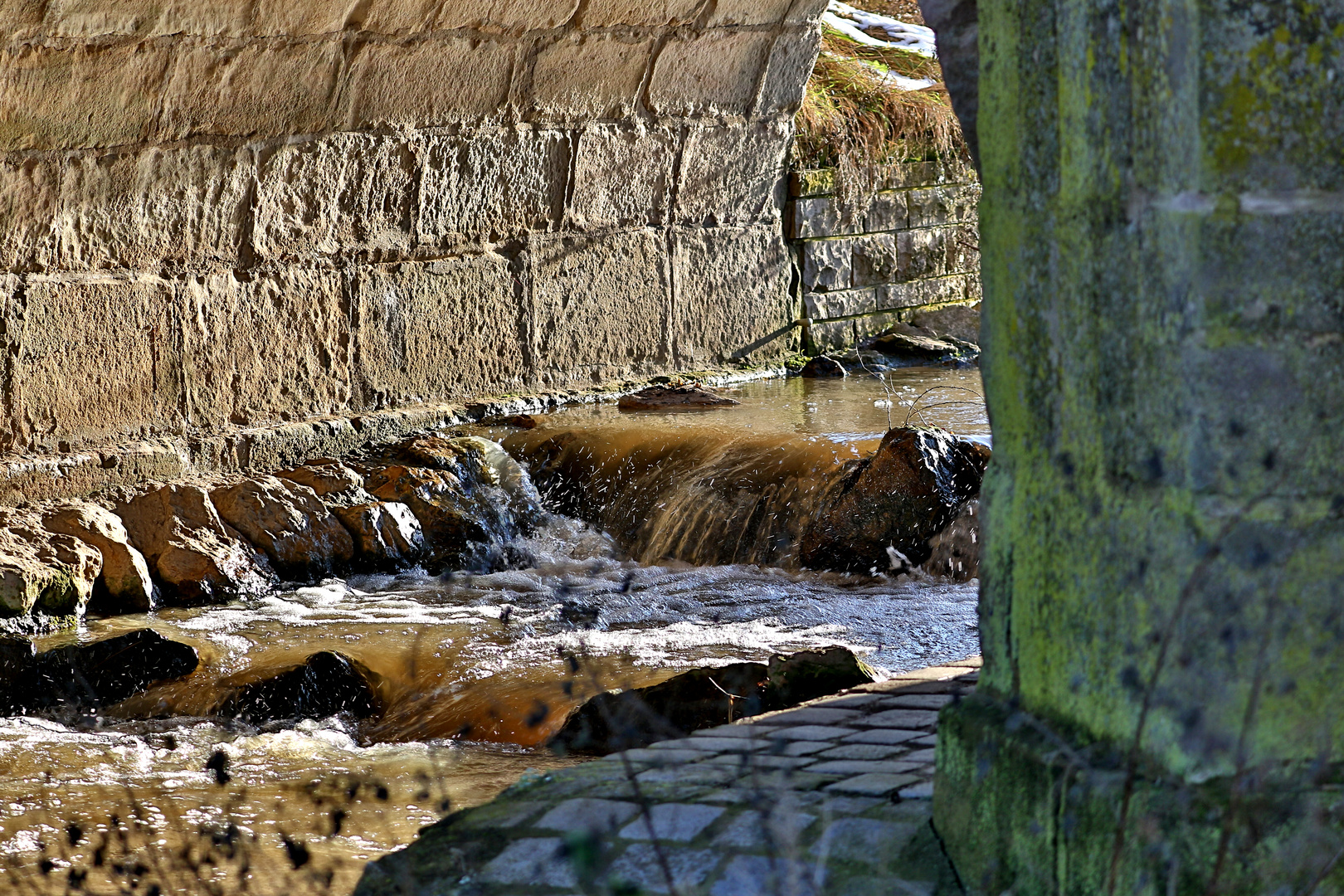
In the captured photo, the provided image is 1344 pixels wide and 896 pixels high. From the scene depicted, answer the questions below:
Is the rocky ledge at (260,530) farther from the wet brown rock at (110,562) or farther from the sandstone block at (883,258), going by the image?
the sandstone block at (883,258)

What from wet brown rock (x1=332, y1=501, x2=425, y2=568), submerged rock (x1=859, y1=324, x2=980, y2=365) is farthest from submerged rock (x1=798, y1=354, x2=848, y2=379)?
wet brown rock (x1=332, y1=501, x2=425, y2=568)

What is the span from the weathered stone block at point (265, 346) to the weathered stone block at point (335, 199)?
0.46ft

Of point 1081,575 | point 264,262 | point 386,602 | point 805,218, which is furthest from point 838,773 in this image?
point 805,218

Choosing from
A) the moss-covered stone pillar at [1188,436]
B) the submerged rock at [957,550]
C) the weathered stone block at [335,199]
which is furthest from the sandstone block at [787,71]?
the moss-covered stone pillar at [1188,436]

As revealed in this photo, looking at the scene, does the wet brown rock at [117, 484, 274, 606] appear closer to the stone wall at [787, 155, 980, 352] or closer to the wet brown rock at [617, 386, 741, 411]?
the wet brown rock at [617, 386, 741, 411]

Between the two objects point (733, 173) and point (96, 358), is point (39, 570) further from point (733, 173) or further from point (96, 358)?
point (733, 173)

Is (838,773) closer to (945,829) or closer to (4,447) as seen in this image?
(945,829)

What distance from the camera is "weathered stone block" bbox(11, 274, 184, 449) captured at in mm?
5320

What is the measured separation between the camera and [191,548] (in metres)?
5.40

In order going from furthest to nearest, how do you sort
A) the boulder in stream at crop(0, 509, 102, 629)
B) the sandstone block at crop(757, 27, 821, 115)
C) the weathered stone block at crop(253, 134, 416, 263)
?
the sandstone block at crop(757, 27, 821, 115), the weathered stone block at crop(253, 134, 416, 263), the boulder in stream at crop(0, 509, 102, 629)

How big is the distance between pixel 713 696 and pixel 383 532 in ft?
7.79

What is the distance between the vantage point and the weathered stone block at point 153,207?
17.8 ft

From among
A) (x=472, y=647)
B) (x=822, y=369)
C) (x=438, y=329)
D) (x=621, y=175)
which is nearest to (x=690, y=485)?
(x=438, y=329)

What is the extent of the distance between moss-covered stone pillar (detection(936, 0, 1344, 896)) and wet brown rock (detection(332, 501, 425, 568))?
416 centimetres
